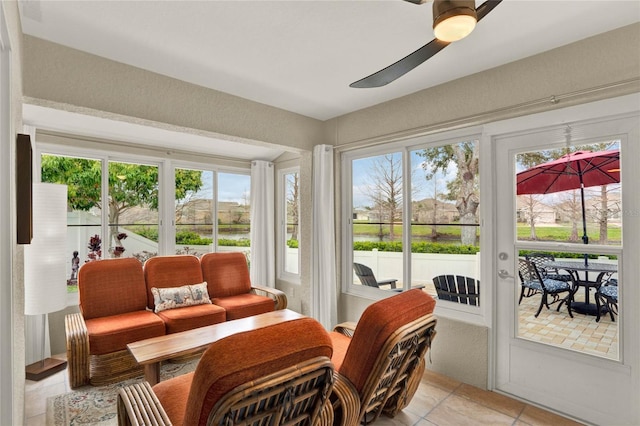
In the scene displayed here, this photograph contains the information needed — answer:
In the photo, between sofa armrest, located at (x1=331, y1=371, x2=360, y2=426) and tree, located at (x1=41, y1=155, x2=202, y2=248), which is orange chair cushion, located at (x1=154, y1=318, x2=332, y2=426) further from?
tree, located at (x1=41, y1=155, x2=202, y2=248)

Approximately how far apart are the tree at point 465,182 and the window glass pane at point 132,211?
3.71m

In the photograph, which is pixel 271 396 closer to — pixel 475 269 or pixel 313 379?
pixel 313 379

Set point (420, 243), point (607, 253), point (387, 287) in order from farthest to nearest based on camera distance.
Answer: point (387, 287) < point (420, 243) < point (607, 253)

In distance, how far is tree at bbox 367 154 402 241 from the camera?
344 centimetres

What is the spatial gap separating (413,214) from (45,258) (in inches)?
135

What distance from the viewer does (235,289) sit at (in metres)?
4.17

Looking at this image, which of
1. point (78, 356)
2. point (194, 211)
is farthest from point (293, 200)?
point (78, 356)

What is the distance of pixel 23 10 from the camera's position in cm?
185

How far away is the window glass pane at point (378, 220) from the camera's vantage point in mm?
3439

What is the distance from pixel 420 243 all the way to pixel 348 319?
130 cm

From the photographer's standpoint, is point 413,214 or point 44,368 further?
point 413,214

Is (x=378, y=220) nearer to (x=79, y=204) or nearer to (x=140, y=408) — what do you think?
(x=140, y=408)

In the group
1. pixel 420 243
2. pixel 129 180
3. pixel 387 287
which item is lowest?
pixel 387 287

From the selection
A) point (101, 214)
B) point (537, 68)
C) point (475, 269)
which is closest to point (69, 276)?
point (101, 214)
